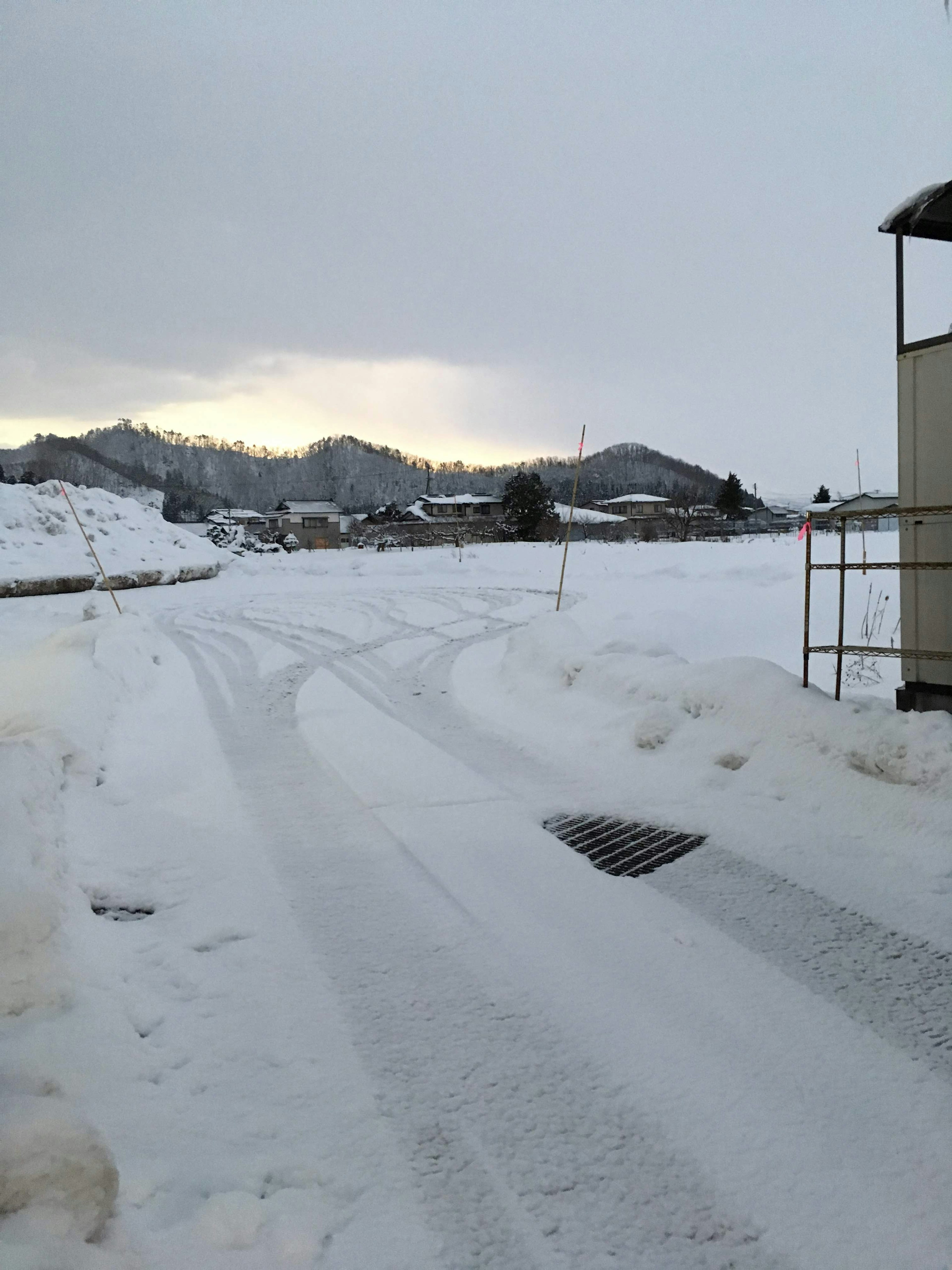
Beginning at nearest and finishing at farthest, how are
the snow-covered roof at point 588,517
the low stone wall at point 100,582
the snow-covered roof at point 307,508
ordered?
the low stone wall at point 100,582
the snow-covered roof at point 588,517
the snow-covered roof at point 307,508

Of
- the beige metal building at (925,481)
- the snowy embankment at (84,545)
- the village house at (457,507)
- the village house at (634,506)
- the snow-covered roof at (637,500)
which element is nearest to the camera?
the beige metal building at (925,481)

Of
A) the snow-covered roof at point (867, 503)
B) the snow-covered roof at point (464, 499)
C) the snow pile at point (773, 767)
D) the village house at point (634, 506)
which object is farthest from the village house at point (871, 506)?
the village house at point (634, 506)

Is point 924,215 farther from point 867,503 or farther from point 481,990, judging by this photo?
point 481,990

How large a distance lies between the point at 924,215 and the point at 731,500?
2512 inches

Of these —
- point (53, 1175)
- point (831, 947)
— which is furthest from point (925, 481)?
point (53, 1175)

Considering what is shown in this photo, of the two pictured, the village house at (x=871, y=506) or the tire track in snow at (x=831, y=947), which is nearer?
the tire track in snow at (x=831, y=947)

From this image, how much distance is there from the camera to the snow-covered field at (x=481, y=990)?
1850mm

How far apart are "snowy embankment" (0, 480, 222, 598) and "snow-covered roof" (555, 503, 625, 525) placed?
32.7 metres

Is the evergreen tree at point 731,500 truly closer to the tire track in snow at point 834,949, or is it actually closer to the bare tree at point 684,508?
the bare tree at point 684,508

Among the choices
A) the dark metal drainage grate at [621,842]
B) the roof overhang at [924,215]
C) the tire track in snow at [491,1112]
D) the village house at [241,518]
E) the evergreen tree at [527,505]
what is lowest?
the tire track in snow at [491,1112]

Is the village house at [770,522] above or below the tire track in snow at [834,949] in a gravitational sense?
above

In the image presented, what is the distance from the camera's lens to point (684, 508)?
56.0 metres

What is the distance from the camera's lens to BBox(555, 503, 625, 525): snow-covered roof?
208 ft

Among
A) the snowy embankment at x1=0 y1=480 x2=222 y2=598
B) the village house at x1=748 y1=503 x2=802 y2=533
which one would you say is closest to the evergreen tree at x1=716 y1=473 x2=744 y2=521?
the village house at x1=748 y1=503 x2=802 y2=533
